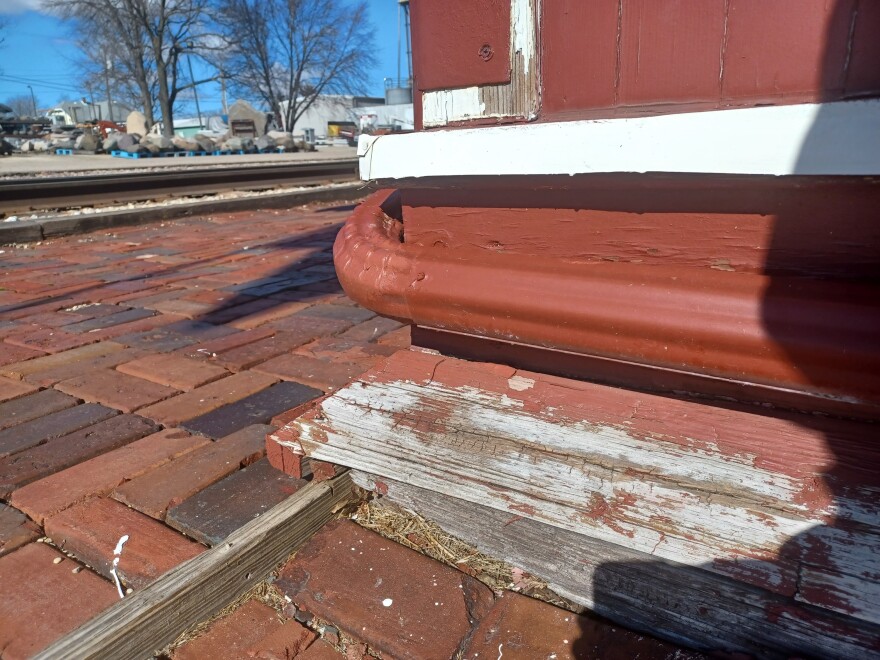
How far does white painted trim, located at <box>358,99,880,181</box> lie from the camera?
3.51ft

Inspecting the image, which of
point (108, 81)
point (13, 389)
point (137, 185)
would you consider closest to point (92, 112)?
point (108, 81)

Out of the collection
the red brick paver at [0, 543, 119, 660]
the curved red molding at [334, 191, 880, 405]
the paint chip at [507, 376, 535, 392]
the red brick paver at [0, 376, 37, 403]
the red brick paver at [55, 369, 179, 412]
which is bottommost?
the red brick paver at [0, 543, 119, 660]

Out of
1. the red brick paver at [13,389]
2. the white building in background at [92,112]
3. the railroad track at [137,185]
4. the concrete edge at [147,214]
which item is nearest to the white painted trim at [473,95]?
the red brick paver at [13,389]

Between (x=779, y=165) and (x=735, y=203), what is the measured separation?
168 mm

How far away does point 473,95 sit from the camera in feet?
5.13

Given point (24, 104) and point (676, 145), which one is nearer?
point (676, 145)

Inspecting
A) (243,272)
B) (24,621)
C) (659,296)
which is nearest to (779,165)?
(659,296)

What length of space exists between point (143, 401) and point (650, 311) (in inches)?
76.7

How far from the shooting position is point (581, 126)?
1.32m

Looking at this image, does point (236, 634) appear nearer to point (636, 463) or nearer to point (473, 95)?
point (636, 463)

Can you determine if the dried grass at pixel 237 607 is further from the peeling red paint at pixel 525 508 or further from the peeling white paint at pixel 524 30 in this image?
the peeling white paint at pixel 524 30

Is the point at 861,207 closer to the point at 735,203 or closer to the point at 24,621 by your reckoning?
the point at 735,203

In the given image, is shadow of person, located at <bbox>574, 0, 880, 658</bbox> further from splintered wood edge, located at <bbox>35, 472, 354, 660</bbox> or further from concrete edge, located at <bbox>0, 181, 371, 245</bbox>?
concrete edge, located at <bbox>0, 181, 371, 245</bbox>

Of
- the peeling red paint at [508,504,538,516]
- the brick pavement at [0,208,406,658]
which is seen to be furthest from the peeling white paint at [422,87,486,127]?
the brick pavement at [0,208,406,658]
